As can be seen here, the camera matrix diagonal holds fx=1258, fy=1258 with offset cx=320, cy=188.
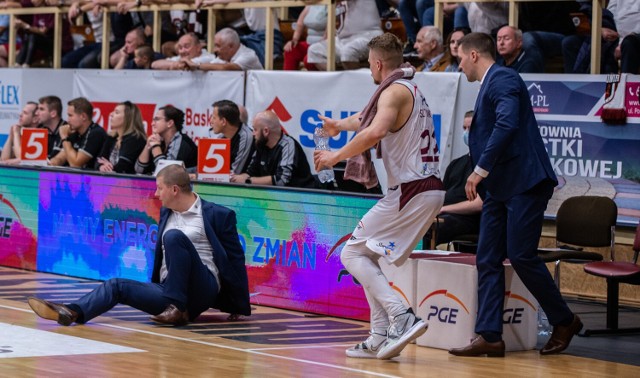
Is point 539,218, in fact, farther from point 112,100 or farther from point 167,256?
point 112,100

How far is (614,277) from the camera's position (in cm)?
941

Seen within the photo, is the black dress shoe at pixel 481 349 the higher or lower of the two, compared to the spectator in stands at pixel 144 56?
lower

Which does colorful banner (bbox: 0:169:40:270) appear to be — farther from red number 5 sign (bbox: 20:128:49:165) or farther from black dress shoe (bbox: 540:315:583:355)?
black dress shoe (bbox: 540:315:583:355)

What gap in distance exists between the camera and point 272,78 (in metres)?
13.5

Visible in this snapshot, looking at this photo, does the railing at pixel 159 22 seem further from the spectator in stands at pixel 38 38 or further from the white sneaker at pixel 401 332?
the white sneaker at pixel 401 332

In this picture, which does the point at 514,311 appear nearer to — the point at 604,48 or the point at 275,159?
the point at 275,159

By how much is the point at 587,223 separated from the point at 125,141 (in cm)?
528

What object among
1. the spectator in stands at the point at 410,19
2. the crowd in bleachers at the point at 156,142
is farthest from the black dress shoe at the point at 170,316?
the spectator in stands at the point at 410,19

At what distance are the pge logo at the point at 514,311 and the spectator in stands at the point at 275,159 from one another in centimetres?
369

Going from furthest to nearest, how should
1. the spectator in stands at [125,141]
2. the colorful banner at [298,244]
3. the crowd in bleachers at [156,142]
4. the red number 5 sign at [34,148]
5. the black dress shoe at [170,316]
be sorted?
the spectator in stands at [125,141] < the red number 5 sign at [34,148] < the crowd in bleachers at [156,142] < the colorful banner at [298,244] < the black dress shoe at [170,316]

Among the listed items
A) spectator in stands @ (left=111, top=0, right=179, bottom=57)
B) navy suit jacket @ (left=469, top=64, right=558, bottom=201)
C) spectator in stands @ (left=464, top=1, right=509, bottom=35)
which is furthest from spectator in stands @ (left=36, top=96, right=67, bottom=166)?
navy suit jacket @ (left=469, top=64, right=558, bottom=201)

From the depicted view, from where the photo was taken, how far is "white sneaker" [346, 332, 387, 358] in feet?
26.4

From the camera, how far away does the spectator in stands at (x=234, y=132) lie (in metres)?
12.5

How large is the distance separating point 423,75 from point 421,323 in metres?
4.57
